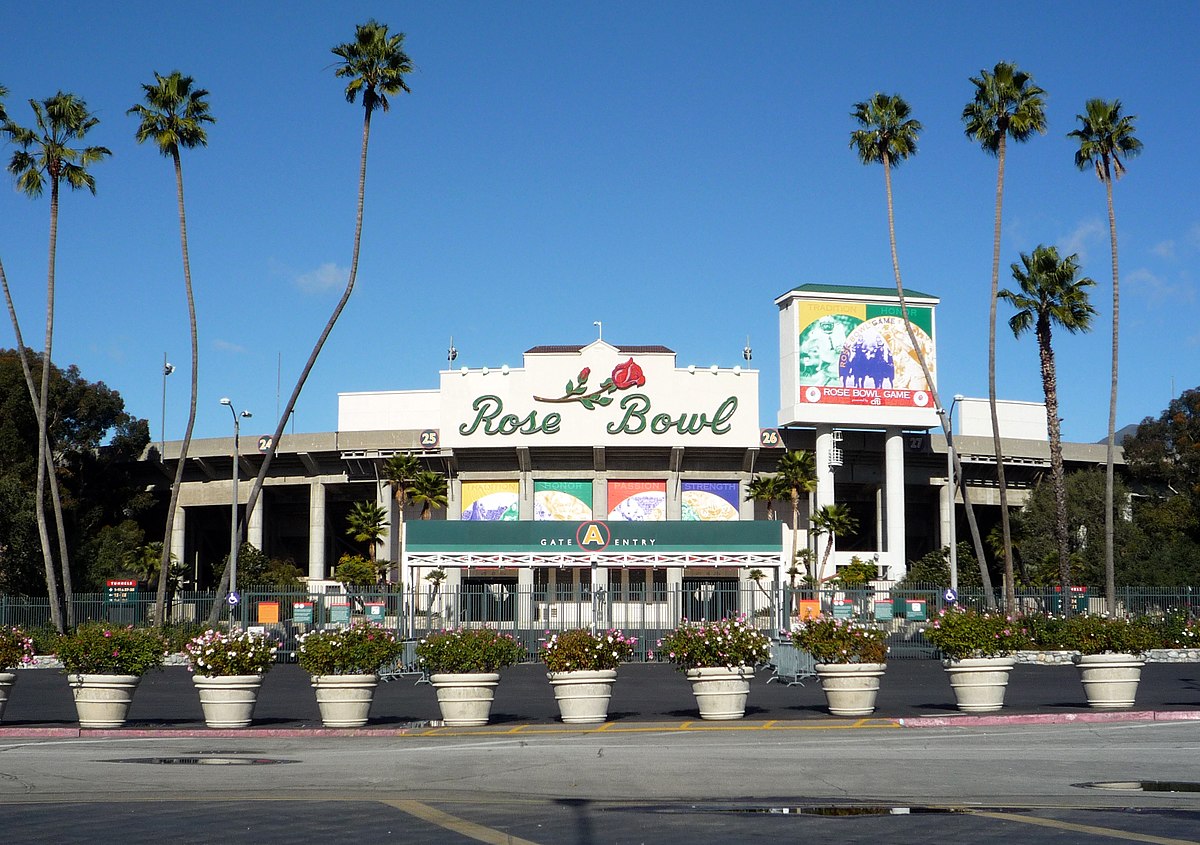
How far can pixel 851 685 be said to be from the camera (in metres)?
20.2

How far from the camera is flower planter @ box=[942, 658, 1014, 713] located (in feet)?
68.0

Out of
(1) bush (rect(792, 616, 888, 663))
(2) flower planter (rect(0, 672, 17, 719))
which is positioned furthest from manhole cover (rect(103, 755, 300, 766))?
(1) bush (rect(792, 616, 888, 663))

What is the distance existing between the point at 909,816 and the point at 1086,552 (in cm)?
6497

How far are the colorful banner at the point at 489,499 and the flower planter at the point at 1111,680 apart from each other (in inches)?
2317

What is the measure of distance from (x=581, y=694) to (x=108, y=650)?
7.31 metres

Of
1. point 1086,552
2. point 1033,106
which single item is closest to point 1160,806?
point 1033,106

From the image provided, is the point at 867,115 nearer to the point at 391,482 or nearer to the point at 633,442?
the point at 633,442

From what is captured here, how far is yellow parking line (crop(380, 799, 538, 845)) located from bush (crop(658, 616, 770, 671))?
8.75m

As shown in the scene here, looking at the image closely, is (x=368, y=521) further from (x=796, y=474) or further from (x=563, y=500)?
(x=796, y=474)

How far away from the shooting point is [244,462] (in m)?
85.2

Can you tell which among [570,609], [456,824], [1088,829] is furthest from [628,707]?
[570,609]

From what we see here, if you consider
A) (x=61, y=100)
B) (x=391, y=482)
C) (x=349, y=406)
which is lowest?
(x=391, y=482)

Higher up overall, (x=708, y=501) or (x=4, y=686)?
(x=708, y=501)

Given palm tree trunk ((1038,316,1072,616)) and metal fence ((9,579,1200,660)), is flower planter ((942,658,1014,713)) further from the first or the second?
palm tree trunk ((1038,316,1072,616))
